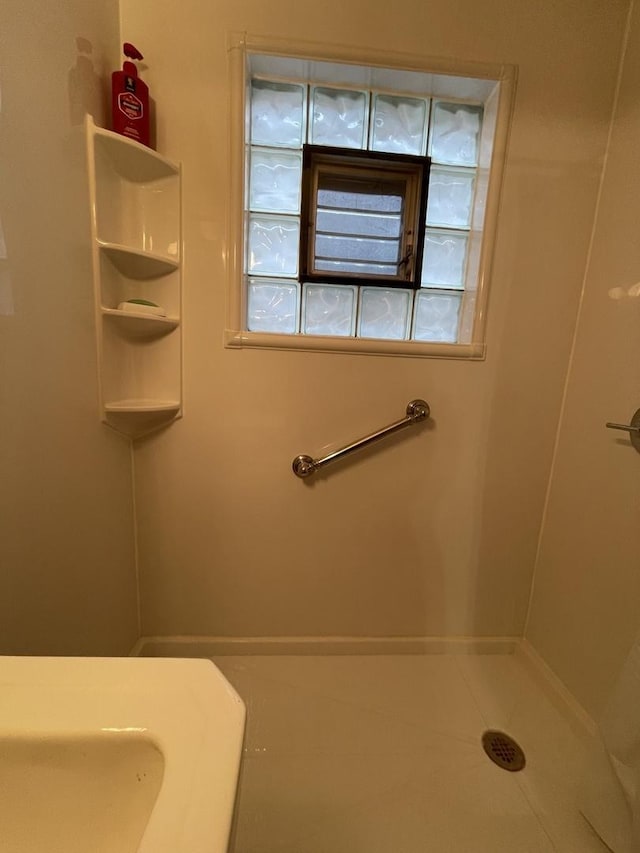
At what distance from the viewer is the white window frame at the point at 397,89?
1.05 metres

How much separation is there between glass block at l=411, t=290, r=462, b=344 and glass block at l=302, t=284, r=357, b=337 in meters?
0.23

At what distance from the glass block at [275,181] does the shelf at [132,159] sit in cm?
25

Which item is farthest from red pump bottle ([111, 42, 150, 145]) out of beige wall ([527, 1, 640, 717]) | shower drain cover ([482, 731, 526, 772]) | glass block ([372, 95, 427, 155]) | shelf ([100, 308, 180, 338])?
shower drain cover ([482, 731, 526, 772])

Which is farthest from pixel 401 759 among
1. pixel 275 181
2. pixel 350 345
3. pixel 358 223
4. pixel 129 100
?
pixel 129 100

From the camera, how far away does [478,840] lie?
0.88 meters

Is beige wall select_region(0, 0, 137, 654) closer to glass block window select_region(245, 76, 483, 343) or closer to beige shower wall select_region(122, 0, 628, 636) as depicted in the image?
beige shower wall select_region(122, 0, 628, 636)

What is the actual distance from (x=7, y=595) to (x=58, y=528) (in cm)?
16

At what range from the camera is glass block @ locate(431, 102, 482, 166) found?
1.23 metres

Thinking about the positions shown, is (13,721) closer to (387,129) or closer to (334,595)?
(334,595)

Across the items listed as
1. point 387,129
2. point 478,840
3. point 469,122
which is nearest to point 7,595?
point 478,840

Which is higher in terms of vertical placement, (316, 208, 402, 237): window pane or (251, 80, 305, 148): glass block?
(251, 80, 305, 148): glass block

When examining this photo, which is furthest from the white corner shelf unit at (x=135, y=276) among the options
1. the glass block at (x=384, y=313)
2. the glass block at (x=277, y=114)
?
the glass block at (x=384, y=313)

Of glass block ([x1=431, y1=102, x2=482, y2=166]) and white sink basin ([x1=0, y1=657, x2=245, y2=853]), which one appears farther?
glass block ([x1=431, y1=102, x2=482, y2=166])

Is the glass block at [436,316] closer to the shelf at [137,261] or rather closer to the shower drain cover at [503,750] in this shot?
the shelf at [137,261]
